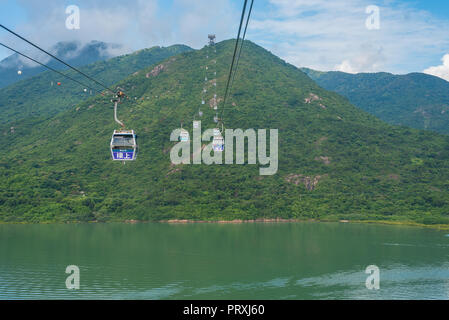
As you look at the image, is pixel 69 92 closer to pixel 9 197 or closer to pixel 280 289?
pixel 9 197

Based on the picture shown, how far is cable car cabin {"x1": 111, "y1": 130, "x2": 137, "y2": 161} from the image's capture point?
2466cm

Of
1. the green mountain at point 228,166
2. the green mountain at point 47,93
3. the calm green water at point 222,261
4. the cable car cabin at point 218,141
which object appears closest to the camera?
the cable car cabin at point 218,141

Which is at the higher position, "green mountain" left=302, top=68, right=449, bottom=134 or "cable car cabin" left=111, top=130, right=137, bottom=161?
"green mountain" left=302, top=68, right=449, bottom=134

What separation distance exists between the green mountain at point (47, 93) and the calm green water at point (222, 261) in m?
67.3

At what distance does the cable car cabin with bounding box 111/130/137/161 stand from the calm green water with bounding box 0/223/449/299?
51.3ft

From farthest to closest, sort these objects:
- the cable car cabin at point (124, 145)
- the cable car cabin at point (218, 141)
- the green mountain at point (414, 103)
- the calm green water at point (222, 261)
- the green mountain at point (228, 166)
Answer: the green mountain at point (414, 103) → the green mountain at point (228, 166) → the calm green water at point (222, 261) → the cable car cabin at point (218, 141) → the cable car cabin at point (124, 145)

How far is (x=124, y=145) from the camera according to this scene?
81.1ft

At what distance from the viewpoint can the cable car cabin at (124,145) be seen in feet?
80.9

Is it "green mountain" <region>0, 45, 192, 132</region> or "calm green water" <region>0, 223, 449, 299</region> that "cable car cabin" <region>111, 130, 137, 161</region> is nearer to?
"calm green water" <region>0, 223, 449, 299</region>

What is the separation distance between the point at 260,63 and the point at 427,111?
65792mm

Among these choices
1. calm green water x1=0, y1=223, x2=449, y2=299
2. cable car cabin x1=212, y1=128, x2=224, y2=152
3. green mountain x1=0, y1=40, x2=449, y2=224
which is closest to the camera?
cable car cabin x1=212, y1=128, x2=224, y2=152

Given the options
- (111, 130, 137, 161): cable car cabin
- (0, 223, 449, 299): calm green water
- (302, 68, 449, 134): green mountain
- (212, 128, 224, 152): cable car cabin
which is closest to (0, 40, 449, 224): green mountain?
(0, 223, 449, 299): calm green water

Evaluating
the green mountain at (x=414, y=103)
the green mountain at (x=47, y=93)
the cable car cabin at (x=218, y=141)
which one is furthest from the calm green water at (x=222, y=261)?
the green mountain at (x=414, y=103)

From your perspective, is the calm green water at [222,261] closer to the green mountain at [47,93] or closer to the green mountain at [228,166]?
the green mountain at [228,166]
